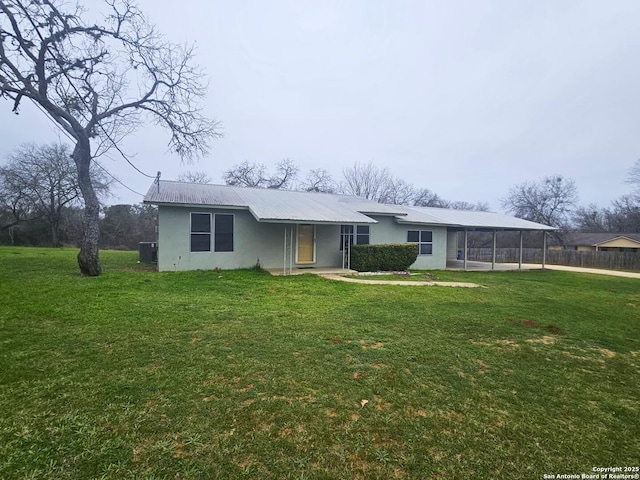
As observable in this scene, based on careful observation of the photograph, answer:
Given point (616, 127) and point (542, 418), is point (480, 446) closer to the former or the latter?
point (542, 418)

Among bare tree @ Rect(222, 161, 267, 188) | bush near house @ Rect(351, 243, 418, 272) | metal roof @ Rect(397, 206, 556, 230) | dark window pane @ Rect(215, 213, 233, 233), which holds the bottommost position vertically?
bush near house @ Rect(351, 243, 418, 272)

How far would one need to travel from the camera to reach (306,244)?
12945 mm

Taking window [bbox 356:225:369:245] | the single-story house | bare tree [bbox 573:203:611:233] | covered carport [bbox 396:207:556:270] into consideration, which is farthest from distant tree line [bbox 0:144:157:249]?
bare tree [bbox 573:203:611:233]

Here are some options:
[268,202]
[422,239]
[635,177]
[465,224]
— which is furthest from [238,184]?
[635,177]

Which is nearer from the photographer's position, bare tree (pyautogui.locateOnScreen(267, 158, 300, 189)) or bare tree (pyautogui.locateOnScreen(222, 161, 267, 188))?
bare tree (pyautogui.locateOnScreen(222, 161, 267, 188))

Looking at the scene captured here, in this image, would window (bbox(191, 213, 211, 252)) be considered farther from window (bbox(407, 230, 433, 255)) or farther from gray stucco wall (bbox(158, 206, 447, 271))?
window (bbox(407, 230, 433, 255))

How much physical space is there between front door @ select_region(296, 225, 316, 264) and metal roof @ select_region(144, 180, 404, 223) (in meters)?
0.83

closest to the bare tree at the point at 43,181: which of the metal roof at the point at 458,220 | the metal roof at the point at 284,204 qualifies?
the metal roof at the point at 284,204

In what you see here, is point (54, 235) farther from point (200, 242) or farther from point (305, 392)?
point (305, 392)

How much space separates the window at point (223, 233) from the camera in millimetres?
11414

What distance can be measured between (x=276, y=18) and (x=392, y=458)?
16600 mm

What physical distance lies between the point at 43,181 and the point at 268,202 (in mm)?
24289

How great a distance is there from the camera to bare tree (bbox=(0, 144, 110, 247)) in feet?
82.0

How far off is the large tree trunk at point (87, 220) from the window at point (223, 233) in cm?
351
